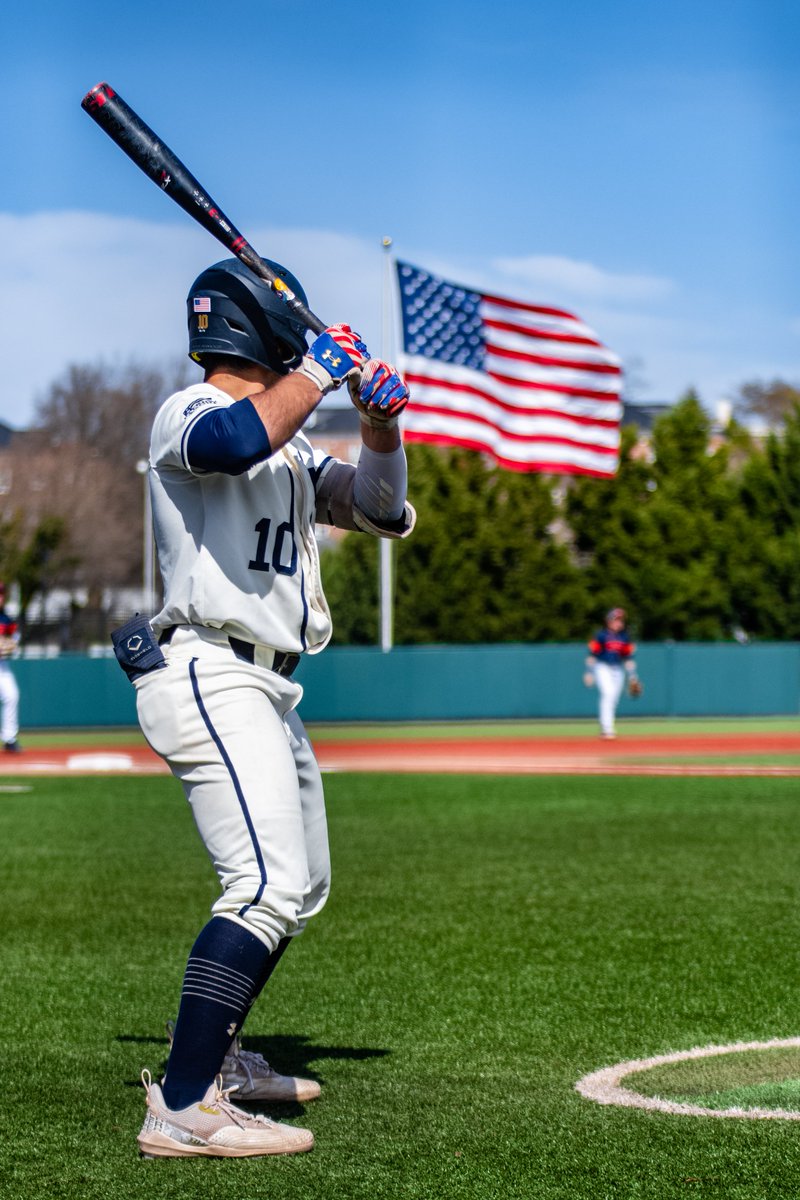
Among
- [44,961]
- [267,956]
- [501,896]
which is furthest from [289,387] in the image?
[501,896]

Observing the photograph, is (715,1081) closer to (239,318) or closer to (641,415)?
(239,318)

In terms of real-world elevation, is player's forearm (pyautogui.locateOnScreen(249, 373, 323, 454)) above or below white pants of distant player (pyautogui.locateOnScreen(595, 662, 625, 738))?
above

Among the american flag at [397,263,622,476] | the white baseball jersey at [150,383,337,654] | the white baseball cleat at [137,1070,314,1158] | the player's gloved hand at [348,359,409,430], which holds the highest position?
the american flag at [397,263,622,476]

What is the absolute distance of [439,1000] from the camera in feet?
19.3

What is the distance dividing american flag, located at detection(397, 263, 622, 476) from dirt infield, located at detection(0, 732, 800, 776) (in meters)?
4.33

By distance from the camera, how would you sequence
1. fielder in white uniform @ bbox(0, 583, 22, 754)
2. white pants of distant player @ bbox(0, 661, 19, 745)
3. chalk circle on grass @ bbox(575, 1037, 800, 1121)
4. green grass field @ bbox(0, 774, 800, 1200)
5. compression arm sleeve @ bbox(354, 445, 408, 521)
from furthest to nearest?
white pants of distant player @ bbox(0, 661, 19, 745)
fielder in white uniform @ bbox(0, 583, 22, 754)
compression arm sleeve @ bbox(354, 445, 408, 521)
chalk circle on grass @ bbox(575, 1037, 800, 1121)
green grass field @ bbox(0, 774, 800, 1200)

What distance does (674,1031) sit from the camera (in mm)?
5320

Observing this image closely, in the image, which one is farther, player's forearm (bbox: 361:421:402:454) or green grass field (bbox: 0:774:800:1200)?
player's forearm (bbox: 361:421:402:454)

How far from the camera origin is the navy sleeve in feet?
12.4

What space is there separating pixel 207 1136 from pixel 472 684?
1136 inches

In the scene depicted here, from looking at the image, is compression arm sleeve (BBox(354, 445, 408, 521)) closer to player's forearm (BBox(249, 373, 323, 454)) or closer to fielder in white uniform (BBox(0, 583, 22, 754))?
player's forearm (BBox(249, 373, 323, 454))

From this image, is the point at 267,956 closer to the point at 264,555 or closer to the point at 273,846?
the point at 273,846

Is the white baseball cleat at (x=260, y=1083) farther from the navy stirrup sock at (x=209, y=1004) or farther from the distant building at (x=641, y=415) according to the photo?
the distant building at (x=641, y=415)

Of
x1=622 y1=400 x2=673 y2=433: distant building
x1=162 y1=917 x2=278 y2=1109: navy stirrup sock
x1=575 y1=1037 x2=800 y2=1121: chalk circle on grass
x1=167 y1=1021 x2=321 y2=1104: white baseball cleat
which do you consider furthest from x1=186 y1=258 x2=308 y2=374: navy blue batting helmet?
x1=622 y1=400 x2=673 y2=433: distant building
